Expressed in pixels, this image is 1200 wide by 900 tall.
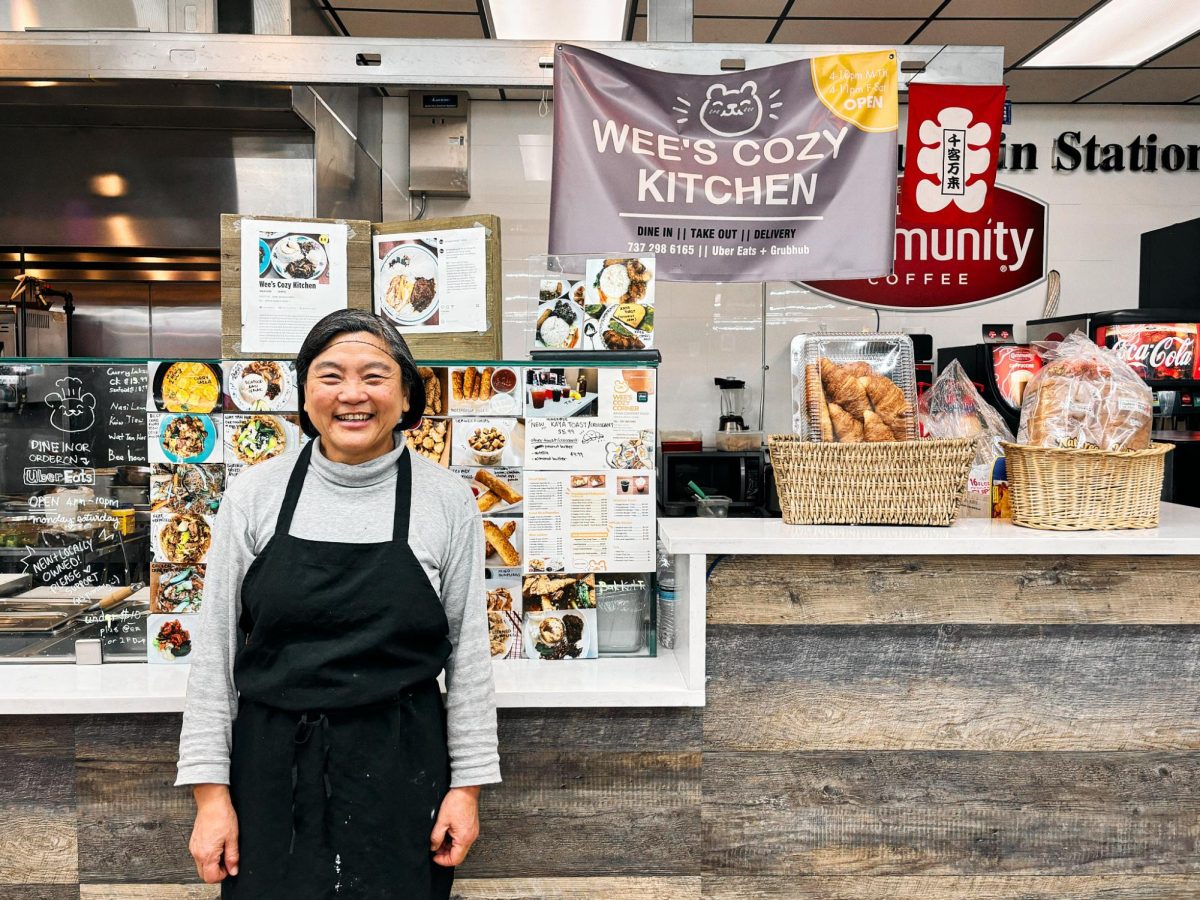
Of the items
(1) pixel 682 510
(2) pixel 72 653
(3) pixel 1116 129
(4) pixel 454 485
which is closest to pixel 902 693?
(4) pixel 454 485

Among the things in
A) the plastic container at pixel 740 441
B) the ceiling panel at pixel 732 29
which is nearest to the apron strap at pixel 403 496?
the ceiling panel at pixel 732 29

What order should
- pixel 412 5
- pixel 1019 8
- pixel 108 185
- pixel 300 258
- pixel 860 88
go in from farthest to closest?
pixel 412 5
pixel 1019 8
pixel 108 185
pixel 860 88
pixel 300 258

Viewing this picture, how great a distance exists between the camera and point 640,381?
1996mm

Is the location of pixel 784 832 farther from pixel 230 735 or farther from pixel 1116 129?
pixel 1116 129

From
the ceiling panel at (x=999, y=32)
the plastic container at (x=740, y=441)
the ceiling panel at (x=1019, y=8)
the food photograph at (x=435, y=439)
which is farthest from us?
the plastic container at (x=740, y=441)

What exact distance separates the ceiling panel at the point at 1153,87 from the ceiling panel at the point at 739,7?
2.33m

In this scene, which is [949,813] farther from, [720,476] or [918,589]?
[720,476]

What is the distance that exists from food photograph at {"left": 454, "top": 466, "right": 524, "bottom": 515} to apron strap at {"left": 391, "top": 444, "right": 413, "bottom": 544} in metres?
0.44

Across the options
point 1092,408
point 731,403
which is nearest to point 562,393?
point 1092,408

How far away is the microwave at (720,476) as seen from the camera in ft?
16.5

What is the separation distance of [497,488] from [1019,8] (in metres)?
3.94

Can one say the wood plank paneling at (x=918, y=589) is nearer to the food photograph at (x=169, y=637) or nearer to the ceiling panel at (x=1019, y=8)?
the food photograph at (x=169, y=637)

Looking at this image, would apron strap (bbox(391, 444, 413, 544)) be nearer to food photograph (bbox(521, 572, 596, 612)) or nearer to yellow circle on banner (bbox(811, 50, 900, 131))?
food photograph (bbox(521, 572, 596, 612))

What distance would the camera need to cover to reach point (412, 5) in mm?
4391
